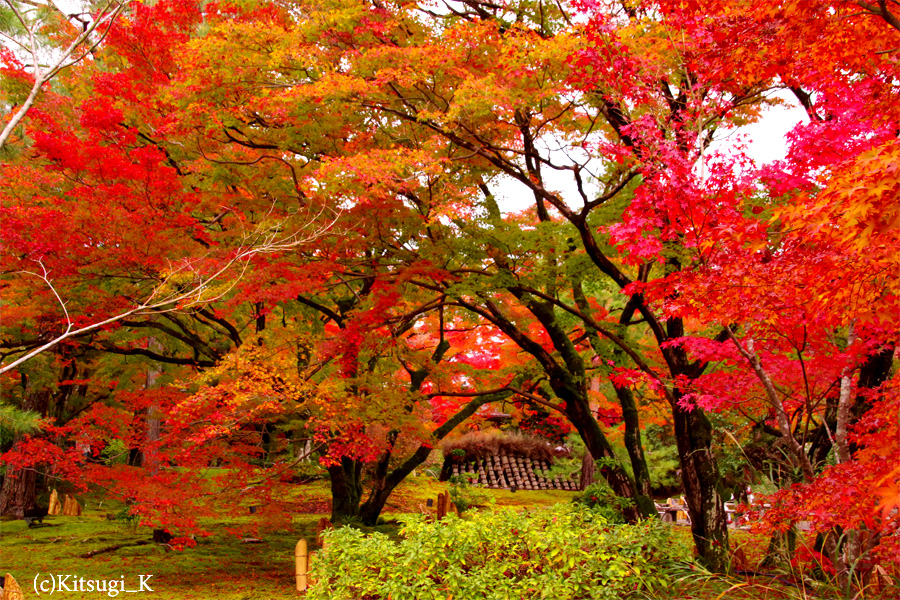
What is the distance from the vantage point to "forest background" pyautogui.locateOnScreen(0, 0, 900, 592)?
4.64 metres

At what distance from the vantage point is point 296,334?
8867 mm

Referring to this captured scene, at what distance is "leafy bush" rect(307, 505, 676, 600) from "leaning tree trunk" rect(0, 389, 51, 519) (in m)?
10.8

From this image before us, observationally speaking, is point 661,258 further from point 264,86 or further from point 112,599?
point 112,599

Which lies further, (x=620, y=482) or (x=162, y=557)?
(x=162, y=557)

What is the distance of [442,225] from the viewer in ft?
27.4

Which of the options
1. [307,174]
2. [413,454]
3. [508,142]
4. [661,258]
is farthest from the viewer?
[413,454]

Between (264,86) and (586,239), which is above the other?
(264,86)

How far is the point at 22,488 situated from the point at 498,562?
41.5 ft

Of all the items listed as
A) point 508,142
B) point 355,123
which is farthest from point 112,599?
point 508,142

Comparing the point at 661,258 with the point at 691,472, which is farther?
the point at 691,472

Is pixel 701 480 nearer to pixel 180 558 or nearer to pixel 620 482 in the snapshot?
pixel 620 482

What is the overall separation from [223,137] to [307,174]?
136 cm

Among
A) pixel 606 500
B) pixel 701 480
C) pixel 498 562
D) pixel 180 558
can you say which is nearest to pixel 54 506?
pixel 180 558

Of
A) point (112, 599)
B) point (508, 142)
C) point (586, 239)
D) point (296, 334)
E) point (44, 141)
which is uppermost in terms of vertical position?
point (44, 141)
